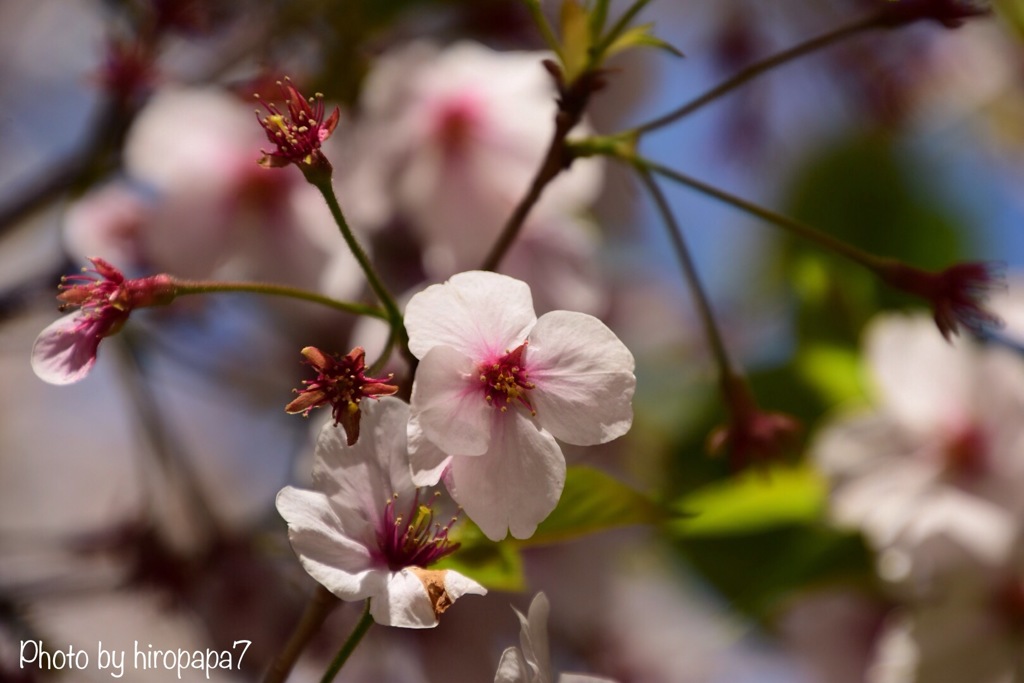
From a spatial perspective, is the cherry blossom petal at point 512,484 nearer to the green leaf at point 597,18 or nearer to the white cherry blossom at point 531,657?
the white cherry blossom at point 531,657

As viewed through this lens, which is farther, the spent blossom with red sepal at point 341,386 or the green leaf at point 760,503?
the green leaf at point 760,503

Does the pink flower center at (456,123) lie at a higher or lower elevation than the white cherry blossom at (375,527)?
higher

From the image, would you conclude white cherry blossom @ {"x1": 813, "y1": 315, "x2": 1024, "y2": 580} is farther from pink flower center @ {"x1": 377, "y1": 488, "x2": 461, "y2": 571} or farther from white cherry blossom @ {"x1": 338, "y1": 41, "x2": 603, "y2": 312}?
pink flower center @ {"x1": 377, "y1": 488, "x2": 461, "y2": 571}

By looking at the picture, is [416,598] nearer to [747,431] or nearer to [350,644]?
[350,644]

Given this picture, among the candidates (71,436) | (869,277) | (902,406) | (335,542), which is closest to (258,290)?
(335,542)

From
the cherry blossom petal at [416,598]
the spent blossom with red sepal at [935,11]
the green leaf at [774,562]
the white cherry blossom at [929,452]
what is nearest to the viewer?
the cherry blossom petal at [416,598]

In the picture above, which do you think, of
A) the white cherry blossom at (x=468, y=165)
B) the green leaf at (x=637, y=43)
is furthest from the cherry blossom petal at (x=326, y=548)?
the white cherry blossom at (x=468, y=165)

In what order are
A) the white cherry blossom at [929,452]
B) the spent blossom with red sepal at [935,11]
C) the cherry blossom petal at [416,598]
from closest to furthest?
1. the cherry blossom petal at [416,598]
2. the spent blossom with red sepal at [935,11]
3. the white cherry blossom at [929,452]
